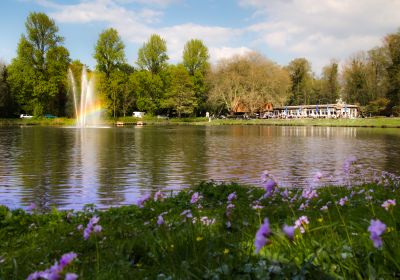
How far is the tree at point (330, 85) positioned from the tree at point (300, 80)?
4.66 metres

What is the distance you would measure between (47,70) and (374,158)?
6904 centimetres

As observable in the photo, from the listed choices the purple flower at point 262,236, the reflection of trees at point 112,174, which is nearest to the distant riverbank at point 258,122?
the reflection of trees at point 112,174

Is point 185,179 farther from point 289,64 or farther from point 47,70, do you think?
point 289,64

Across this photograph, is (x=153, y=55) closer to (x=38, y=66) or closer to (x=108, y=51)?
(x=108, y=51)

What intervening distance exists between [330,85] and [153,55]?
48.6 meters

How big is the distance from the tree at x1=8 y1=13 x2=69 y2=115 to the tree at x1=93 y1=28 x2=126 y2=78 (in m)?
6.61

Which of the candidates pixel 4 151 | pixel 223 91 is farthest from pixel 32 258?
pixel 223 91

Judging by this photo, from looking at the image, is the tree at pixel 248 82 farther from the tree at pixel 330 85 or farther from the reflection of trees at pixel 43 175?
the reflection of trees at pixel 43 175

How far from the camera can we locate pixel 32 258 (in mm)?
4809

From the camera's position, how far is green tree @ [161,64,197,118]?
84.9 m

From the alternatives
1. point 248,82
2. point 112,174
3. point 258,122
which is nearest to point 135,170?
point 112,174

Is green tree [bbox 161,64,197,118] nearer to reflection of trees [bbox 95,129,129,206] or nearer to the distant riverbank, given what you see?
the distant riverbank

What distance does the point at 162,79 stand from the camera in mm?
91000

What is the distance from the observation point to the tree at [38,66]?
7544 centimetres
